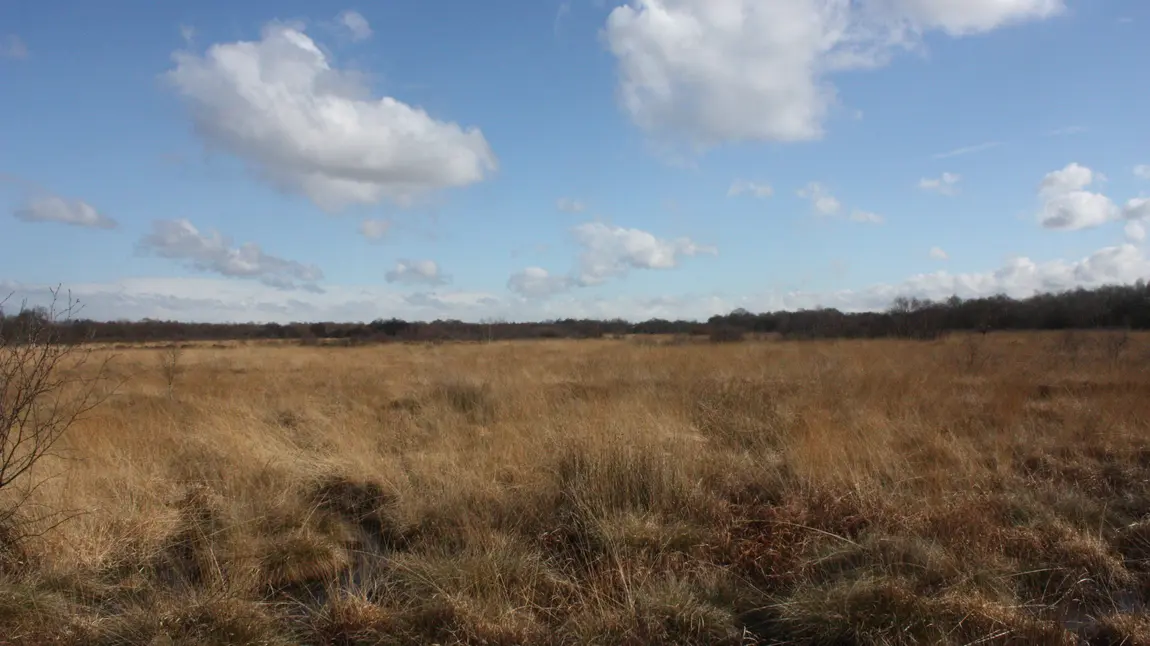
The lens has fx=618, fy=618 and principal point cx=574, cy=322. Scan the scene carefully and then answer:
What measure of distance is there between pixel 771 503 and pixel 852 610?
6.42 ft

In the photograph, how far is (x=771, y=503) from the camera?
5523 millimetres

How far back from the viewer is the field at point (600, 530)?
3.57 metres

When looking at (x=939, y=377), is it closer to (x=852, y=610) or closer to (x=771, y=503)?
(x=771, y=503)

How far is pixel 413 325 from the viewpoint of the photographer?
211ft

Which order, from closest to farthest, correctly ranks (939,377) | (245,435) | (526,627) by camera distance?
(526,627), (245,435), (939,377)

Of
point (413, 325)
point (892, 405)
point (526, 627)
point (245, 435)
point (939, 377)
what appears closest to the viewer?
point (526, 627)

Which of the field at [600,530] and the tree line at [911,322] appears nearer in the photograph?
the field at [600,530]

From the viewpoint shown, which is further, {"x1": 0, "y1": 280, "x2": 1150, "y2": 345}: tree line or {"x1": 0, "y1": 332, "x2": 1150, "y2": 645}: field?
{"x1": 0, "y1": 280, "x2": 1150, "y2": 345}: tree line

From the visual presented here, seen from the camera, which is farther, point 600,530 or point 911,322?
point 911,322

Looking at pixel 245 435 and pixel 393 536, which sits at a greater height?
pixel 245 435

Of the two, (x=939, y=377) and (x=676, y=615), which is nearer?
(x=676, y=615)

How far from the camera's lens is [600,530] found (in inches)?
185

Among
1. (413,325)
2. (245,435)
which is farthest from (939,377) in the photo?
(413,325)

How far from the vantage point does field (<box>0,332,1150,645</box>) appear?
3.57 metres
